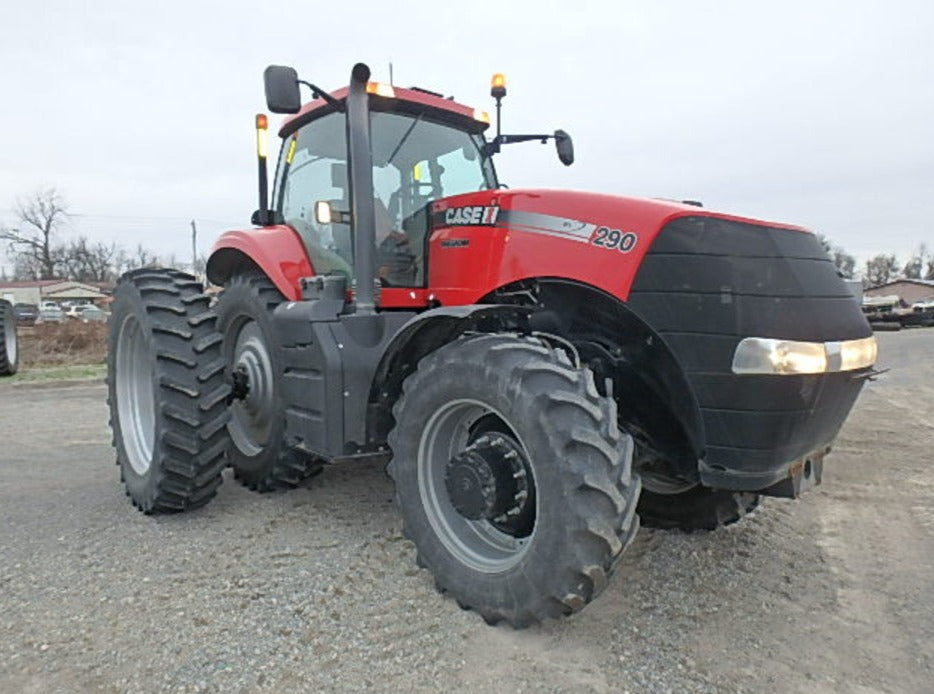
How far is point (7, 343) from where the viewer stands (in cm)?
1251

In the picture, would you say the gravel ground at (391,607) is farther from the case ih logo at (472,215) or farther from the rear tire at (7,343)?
the rear tire at (7,343)

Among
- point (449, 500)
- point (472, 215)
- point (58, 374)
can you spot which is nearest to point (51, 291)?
point (58, 374)

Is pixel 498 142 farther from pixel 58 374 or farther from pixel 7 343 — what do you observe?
pixel 7 343

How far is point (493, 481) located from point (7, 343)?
12930 mm

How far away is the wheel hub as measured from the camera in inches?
110

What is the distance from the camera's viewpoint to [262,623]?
9.11ft

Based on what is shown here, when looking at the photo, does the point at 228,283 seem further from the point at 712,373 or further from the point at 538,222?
the point at 712,373

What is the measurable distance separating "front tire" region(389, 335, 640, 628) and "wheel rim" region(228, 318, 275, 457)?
59.7 inches

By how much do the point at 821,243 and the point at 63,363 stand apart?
1565cm

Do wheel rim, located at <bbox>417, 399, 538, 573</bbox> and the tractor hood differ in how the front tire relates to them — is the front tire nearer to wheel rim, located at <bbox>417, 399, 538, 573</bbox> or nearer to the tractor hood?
wheel rim, located at <bbox>417, 399, 538, 573</bbox>

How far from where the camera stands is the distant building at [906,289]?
73.3 metres

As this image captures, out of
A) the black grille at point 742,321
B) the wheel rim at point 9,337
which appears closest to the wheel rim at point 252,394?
the black grille at point 742,321

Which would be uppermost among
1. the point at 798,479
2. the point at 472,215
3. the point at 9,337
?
the point at 472,215

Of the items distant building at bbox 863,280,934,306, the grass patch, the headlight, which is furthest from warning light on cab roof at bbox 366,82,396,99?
distant building at bbox 863,280,934,306
